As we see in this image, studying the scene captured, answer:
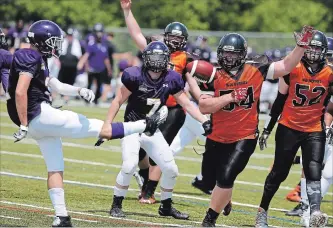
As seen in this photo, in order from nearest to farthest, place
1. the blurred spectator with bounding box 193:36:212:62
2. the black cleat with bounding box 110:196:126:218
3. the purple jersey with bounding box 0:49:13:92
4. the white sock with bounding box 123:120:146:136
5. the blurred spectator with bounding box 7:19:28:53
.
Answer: the white sock with bounding box 123:120:146:136 < the black cleat with bounding box 110:196:126:218 < the purple jersey with bounding box 0:49:13:92 < the blurred spectator with bounding box 193:36:212:62 < the blurred spectator with bounding box 7:19:28:53

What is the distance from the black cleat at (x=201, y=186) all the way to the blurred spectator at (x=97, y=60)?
417 inches

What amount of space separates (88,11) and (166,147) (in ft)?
86.1

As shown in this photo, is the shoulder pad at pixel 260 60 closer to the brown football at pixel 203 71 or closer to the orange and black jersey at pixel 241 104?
the orange and black jersey at pixel 241 104

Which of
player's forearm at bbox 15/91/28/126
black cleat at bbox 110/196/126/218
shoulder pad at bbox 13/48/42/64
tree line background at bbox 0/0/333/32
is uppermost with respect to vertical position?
shoulder pad at bbox 13/48/42/64

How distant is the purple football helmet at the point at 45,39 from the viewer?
8.01 m

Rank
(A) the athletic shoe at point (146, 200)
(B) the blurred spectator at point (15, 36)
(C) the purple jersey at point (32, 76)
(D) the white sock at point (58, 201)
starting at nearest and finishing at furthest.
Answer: (C) the purple jersey at point (32, 76) < (D) the white sock at point (58, 201) < (A) the athletic shoe at point (146, 200) < (B) the blurred spectator at point (15, 36)

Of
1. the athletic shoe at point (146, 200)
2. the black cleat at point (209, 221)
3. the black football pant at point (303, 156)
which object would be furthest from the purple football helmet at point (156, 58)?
the athletic shoe at point (146, 200)

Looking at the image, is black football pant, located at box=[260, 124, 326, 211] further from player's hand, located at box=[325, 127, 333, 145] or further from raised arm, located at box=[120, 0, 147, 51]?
raised arm, located at box=[120, 0, 147, 51]

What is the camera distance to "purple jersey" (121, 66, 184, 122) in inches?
352

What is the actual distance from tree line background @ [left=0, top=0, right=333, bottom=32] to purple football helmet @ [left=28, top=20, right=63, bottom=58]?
26025 mm

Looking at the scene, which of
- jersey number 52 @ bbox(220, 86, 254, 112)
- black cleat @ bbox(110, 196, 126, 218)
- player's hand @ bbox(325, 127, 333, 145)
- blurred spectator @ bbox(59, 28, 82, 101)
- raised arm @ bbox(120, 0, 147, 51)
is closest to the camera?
jersey number 52 @ bbox(220, 86, 254, 112)

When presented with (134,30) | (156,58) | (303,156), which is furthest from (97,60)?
(303,156)

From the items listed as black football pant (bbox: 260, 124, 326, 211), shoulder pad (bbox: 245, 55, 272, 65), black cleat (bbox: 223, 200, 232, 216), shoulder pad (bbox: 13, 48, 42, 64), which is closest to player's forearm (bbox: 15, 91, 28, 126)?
shoulder pad (bbox: 13, 48, 42, 64)

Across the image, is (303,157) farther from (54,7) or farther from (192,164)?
(54,7)
